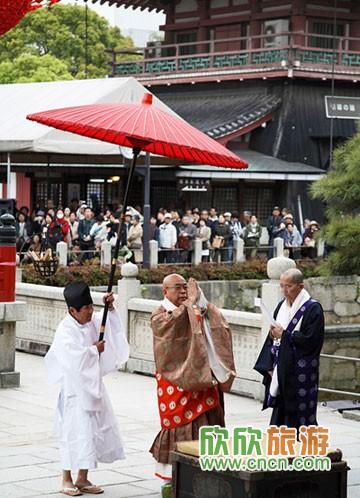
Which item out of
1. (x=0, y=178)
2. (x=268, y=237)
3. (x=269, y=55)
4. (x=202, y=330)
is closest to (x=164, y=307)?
(x=202, y=330)

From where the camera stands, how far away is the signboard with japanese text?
2652cm

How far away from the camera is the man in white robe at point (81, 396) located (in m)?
8.33

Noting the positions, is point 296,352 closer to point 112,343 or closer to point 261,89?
point 112,343

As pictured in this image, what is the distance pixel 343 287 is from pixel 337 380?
569cm

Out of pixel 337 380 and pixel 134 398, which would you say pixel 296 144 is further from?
pixel 134 398

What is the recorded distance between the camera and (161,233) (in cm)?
2628

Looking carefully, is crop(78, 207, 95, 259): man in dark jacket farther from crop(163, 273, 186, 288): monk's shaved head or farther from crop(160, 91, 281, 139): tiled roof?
crop(163, 273, 186, 288): monk's shaved head

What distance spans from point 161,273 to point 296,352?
621 inches

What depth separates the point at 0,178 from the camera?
33.8m

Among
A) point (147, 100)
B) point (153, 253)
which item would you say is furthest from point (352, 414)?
point (153, 253)

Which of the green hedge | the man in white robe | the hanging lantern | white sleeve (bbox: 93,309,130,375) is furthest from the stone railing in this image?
the hanging lantern

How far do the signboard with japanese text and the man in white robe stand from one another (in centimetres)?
1844

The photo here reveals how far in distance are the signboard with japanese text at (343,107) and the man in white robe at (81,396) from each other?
1844 cm

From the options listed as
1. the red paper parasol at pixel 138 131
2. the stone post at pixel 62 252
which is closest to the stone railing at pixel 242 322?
the red paper parasol at pixel 138 131
